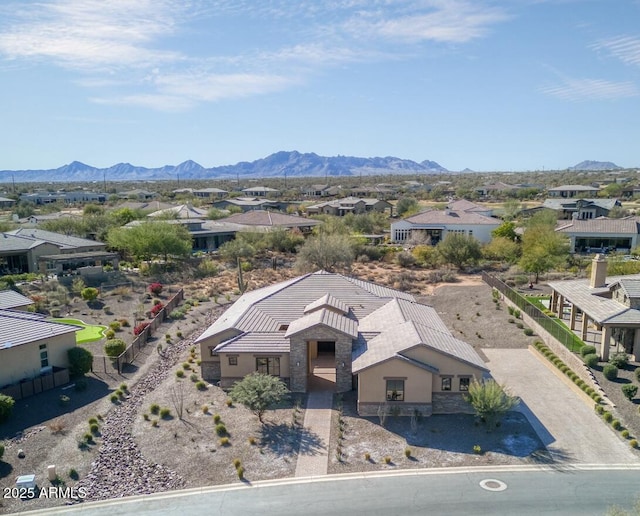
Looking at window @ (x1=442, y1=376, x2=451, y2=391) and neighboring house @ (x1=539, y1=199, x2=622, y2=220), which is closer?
window @ (x1=442, y1=376, x2=451, y2=391)

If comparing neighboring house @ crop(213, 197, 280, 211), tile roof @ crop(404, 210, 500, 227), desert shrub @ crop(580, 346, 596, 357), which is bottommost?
desert shrub @ crop(580, 346, 596, 357)

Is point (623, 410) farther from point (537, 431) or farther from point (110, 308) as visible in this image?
point (110, 308)

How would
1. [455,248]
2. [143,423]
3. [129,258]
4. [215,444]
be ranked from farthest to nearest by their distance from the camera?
[129,258] → [455,248] → [143,423] → [215,444]

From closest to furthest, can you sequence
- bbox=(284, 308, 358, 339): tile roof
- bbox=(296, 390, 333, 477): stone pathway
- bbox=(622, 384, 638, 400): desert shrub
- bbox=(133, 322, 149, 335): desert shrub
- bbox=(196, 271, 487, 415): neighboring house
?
bbox=(296, 390, 333, 477): stone pathway, bbox=(196, 271, 487, 415): neighboring house, bbox=(622, 384, 638, 400): desert shrub, bbox=(284, 308, 358, 339): tile roof, bbox=(133, 322, 149, 335): desert shrub

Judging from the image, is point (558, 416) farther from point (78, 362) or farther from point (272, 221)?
point (272, 221)

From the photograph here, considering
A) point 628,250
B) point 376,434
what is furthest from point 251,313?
point 628,250

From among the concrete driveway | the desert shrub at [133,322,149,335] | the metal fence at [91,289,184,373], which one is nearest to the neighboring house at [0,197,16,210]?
the metal fence at [91,289,184,373]

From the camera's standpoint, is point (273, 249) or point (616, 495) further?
point (273, 249)

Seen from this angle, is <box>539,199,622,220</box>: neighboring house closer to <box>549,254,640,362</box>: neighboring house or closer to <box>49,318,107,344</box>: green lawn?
<box>549,254,640,362</box>: neighboring house
